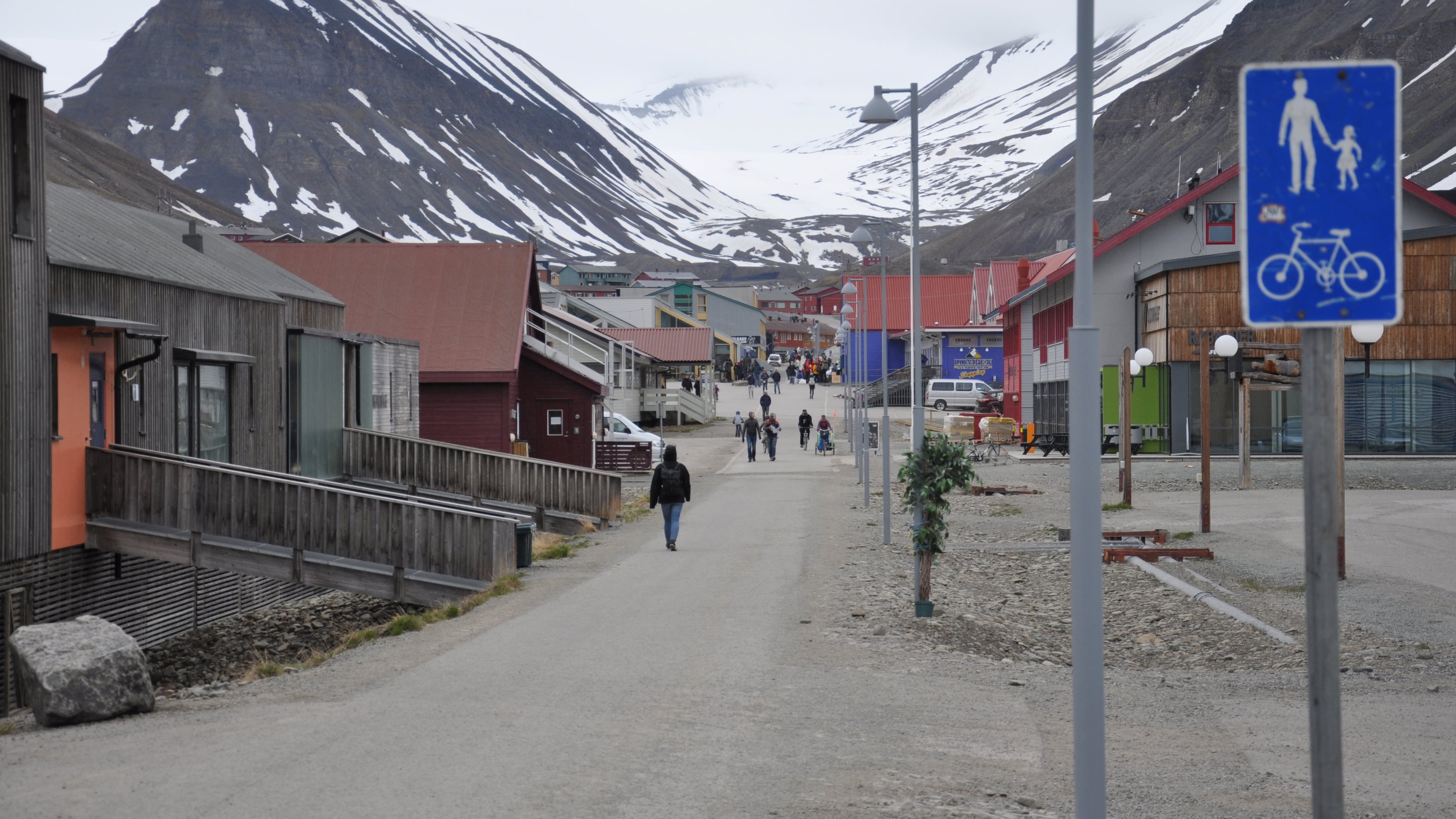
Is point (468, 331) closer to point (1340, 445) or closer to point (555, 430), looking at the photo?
point (555, 430)

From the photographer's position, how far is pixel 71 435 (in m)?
16.1

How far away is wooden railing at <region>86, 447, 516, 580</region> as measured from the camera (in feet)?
55.3

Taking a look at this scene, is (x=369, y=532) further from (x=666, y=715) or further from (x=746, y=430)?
(x=746, y=430)

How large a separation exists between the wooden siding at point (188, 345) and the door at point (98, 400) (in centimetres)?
38

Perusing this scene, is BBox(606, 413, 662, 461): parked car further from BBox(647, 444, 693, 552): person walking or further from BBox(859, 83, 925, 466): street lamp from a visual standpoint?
BBox(859, 83, 925, 466): street lamp

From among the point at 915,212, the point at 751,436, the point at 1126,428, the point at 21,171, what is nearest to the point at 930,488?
the point at 915,212

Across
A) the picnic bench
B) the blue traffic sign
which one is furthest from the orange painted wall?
the picnic bench

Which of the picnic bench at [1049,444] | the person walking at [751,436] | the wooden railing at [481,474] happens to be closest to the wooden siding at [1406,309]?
the picnic bench at [1049,444]

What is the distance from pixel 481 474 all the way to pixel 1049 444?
82.6ft

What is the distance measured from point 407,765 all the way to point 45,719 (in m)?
3.79

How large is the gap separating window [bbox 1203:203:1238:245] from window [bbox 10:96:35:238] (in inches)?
1456

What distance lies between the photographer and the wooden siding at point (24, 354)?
14516 millimetres

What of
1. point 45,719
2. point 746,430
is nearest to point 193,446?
point 45,719

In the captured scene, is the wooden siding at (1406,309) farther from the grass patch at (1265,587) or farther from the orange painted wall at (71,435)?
the orange painted wall at (71,435)
